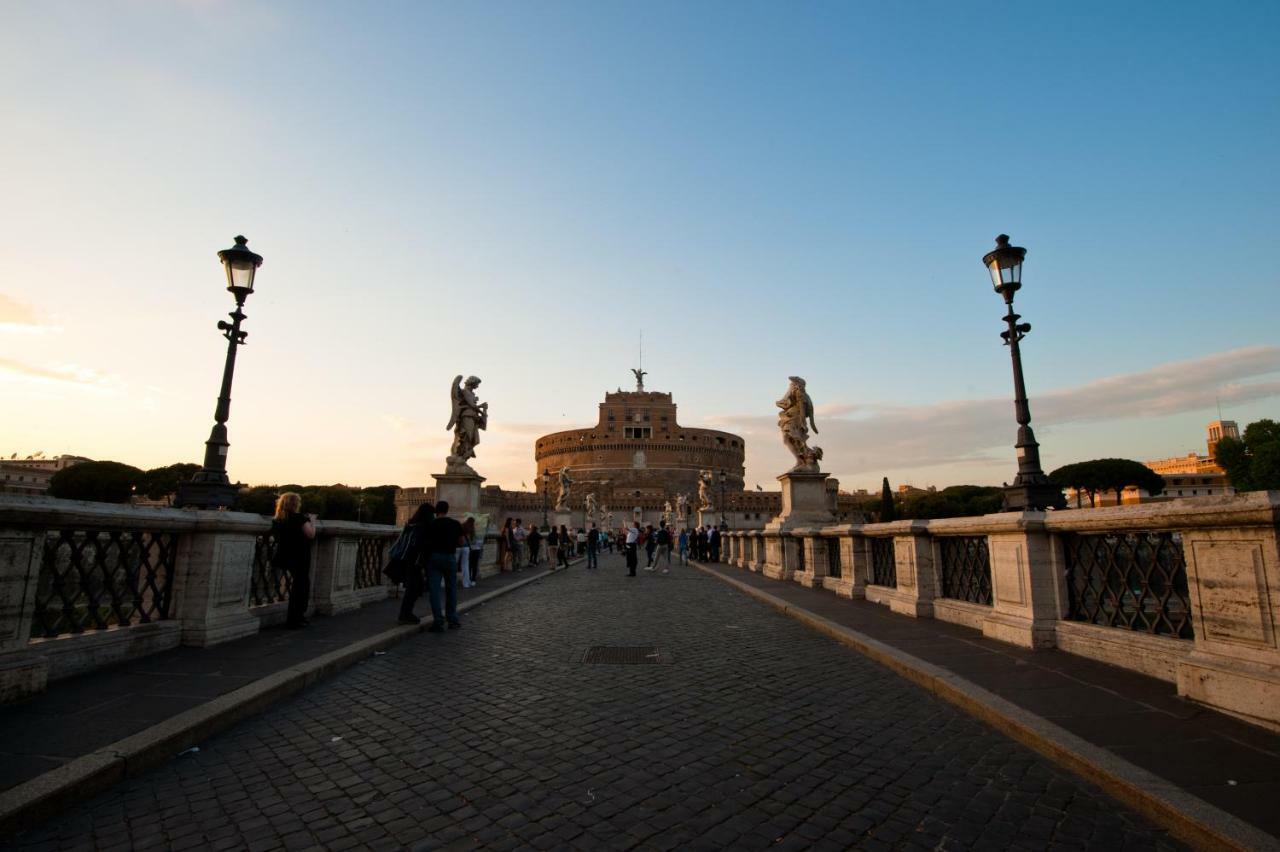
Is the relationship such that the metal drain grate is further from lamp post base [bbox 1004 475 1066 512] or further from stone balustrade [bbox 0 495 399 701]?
lamp post base [bbox 1004 475 1066 512]

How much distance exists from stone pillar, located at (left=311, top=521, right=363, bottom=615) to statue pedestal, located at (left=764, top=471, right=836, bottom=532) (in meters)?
9.78

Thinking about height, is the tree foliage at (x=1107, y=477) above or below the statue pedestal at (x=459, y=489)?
above

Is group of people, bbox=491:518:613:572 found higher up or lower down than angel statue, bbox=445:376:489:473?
lower down

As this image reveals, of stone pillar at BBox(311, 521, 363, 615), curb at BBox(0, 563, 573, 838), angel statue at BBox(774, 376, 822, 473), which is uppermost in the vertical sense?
angel statue at BBox(774, 376, 822, 473)

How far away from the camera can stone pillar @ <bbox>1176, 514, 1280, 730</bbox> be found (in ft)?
11.9

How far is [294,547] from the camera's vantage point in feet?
24.2

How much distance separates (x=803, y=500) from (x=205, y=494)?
12.4 metres

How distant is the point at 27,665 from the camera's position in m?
4.38

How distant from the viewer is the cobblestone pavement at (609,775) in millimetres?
2682

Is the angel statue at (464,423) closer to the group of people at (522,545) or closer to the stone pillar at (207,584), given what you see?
the group of people at (522,545)

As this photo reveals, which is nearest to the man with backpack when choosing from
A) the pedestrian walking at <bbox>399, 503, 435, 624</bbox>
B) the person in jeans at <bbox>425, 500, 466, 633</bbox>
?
the pedestrian walking at <bbox>399, 503, 435, 624</bbox>

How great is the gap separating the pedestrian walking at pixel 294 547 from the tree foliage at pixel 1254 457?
210ft

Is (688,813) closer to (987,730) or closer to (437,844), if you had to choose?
(437,844)

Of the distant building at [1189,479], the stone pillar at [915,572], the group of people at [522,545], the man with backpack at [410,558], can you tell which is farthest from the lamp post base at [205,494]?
the distant building at [1189,479]
